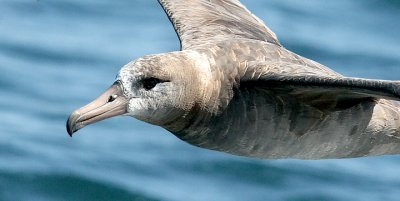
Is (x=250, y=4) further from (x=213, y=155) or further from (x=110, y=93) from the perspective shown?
(x=110, y=93)

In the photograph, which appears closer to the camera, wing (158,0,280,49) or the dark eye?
the dark eye

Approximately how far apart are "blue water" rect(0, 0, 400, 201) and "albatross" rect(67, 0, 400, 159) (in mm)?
3413

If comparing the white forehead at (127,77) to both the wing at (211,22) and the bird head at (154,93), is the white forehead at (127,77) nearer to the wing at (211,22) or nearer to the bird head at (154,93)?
the bird head at (154,93)

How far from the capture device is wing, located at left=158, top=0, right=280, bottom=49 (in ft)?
Result: 39.8

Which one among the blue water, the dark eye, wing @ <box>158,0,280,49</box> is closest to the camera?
the dark eye

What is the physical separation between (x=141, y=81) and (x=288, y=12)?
8461mm

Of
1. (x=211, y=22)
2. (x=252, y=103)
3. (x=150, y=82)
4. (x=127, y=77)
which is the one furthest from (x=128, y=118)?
(x=127, y=77)

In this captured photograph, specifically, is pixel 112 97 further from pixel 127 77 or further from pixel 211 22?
pixel 211 22

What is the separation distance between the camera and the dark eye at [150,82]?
10.5 meters

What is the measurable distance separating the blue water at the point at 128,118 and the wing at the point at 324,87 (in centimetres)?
380

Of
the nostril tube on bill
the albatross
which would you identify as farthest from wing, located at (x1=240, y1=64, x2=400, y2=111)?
the nostril tube on bill

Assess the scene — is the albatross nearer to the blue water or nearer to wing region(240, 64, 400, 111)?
wing region(240, 64, 400, 111)

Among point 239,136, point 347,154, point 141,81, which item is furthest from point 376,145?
point 141,81

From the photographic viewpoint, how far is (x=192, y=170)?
1536cm
